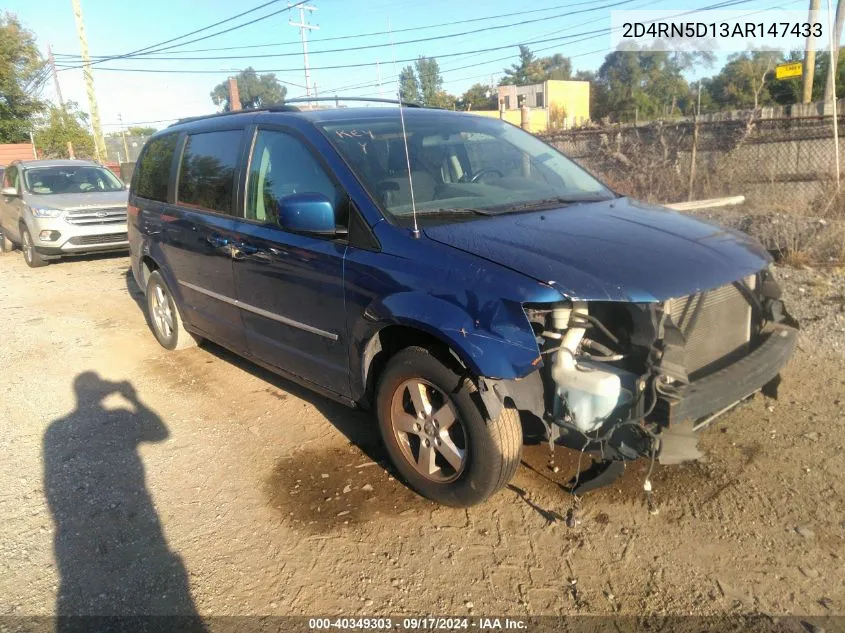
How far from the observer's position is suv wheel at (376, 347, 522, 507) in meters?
2.85

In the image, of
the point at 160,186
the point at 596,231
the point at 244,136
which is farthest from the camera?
the point at 160,186

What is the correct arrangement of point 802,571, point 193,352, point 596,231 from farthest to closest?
point 193,352 < point 596,231 < point 802,571

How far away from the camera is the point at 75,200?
34.8 feet

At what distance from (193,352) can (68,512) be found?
259cm

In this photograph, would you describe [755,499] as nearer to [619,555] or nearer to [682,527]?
[682,527]

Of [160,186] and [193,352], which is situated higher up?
[160,186]

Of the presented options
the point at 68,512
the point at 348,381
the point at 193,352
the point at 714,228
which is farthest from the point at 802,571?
the point at 193,352

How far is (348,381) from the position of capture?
3.53m

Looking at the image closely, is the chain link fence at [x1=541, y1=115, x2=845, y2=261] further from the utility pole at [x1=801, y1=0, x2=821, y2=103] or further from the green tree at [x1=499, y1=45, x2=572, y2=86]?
the green tree at [x1=499, y1=45, x2=572, y2=86]

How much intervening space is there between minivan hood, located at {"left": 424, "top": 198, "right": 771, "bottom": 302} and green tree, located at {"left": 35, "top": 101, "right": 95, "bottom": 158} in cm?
3463

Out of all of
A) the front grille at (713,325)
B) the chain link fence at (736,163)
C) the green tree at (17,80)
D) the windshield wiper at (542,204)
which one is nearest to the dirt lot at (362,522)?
the front grille at (713,325)

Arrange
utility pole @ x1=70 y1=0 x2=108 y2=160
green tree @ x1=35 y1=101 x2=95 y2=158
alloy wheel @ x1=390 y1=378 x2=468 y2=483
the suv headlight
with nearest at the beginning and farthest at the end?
1. alloy wheel @ x1=390 y1=378 x2=468 y2=483
2. the suv headlight
3. utility pole @ x1=70 y1=0 x2=108 y2=160
4. green tree @ x1=35 y1=101 x2=95 y2=158

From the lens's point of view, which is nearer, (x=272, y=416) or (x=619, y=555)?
(x=619, y=555)

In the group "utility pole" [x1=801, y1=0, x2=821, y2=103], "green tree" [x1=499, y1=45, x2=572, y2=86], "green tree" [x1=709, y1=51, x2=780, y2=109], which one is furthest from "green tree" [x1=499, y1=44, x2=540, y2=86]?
"utility pole" [x1=801, y1=0, x2=821, y2=103]
